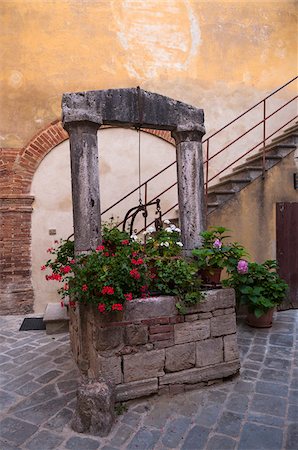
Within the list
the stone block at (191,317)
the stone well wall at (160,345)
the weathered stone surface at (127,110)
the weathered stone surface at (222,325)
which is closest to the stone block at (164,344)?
the stone well wall at (160,345)

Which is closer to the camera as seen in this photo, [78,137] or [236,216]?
[78,137]

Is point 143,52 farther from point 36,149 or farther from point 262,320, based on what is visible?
point 262,320

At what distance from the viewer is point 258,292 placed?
5.07 metres

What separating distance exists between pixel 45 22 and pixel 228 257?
571 centimetres

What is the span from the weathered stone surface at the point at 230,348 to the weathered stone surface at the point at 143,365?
2.31 feet

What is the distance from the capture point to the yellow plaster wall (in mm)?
6578

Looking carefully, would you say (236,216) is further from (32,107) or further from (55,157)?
(32,107)

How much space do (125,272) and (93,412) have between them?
1.11 metres

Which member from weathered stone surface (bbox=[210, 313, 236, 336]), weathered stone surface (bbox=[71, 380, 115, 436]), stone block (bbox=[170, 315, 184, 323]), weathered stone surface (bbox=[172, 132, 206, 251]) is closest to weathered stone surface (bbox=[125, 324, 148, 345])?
stone block (bbox=[170, 315, 184, 323])

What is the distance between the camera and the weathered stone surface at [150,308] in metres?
3.21

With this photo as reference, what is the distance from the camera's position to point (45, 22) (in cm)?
669

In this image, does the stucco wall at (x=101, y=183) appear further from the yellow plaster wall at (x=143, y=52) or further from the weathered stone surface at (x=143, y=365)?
the weathered stone surface at (x=143, y=365)

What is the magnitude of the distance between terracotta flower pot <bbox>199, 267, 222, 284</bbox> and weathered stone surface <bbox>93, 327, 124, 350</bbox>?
116cm

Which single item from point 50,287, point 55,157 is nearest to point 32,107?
point 55,157
